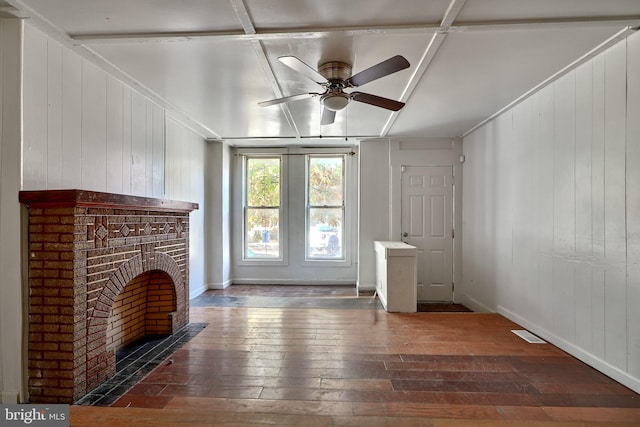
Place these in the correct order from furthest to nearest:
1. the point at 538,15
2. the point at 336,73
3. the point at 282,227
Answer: the point at 282,227 → the point at 336,73 → the point at 538,15

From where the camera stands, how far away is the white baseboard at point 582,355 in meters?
2.30

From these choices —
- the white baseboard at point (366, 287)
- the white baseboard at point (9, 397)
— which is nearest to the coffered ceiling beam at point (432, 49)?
the white baseboard at point (366, 287)

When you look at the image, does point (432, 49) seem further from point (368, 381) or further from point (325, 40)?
point (368, 381)

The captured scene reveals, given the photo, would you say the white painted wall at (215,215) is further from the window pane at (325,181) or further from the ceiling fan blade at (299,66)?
the ceiling fan blade at (299,66)

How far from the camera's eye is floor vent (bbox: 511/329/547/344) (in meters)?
3.15

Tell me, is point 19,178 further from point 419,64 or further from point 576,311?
point 576,311

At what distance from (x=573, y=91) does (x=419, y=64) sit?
1.42m

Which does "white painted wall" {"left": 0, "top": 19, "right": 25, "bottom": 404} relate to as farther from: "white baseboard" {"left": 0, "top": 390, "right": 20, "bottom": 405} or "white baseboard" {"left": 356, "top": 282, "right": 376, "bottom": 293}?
"white baseboard" {"left": 356, "top": 282, "right": 376, "bottom": 293}

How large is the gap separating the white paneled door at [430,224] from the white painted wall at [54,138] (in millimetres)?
3835

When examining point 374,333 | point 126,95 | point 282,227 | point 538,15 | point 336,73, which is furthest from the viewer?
point 282,227

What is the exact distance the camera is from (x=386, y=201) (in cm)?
529

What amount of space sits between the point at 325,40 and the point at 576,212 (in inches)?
102

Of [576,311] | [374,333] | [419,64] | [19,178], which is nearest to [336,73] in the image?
[419,64]

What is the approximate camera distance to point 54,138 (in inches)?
93.1
